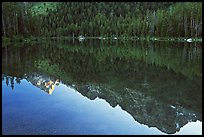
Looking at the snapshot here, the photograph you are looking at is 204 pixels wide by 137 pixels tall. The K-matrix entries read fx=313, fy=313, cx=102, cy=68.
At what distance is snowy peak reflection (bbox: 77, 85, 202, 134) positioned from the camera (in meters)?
15.0

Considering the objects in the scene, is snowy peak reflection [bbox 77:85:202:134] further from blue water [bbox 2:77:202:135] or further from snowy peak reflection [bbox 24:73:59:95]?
snowy peak reflection [bbox 24:73:59:95]

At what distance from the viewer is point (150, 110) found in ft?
56.9

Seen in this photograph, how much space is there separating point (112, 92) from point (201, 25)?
102796 mm

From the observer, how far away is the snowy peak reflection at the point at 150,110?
49.1ft

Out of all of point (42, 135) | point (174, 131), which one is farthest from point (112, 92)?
point (42, 135)

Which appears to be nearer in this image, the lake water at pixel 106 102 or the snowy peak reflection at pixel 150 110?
the lake water at pixel 106 102

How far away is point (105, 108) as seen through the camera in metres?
18.0

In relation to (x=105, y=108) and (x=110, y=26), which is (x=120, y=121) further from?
(x=110, y=26)

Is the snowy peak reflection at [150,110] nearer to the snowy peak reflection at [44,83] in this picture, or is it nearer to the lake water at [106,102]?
the lake water at [106,102]

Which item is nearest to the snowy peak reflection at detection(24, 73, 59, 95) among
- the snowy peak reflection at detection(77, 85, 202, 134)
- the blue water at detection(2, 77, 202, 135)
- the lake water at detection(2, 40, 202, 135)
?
the lake water at detection(2, 40, 202, 135)

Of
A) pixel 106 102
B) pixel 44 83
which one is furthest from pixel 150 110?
pixel 44 83

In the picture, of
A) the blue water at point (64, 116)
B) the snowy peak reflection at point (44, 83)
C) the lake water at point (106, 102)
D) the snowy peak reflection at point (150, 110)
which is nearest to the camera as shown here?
the blue water at point (64, 116)

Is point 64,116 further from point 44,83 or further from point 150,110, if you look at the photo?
point 44,83

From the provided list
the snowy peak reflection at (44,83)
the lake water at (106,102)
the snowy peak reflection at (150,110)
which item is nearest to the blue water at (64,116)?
the lake water at (106,102)
